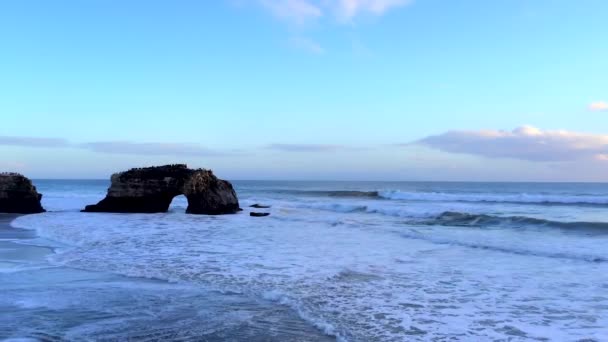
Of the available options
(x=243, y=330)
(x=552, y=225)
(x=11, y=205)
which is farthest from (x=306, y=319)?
(x=11, y=205)

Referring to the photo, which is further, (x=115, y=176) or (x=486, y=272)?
(x=115, y=176)

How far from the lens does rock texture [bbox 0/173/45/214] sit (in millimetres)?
25469

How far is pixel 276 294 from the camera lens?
7492 mm

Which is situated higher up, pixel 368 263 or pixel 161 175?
pixel 161 175

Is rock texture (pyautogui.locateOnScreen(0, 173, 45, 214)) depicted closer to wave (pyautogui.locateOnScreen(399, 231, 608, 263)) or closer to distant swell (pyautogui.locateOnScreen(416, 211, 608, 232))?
distant swell (pyautogui.locateOnScreen(416, 211, 608, 232))

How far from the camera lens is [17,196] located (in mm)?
25906

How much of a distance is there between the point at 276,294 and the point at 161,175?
1871cm

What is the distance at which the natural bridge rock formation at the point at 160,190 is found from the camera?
24688mm

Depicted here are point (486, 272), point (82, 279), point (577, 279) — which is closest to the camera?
point (82, 279)

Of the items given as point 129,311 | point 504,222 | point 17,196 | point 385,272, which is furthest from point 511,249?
point 17,196

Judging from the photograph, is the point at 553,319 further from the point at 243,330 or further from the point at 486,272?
the point at 243,330

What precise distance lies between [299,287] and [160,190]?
1839 centimetres

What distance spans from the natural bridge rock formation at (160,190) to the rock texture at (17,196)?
3527 mm

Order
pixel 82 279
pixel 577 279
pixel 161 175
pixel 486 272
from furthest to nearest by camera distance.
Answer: pixel 161 175 → pixel 486 272 → pixel 577 279 → pixel 82 279
